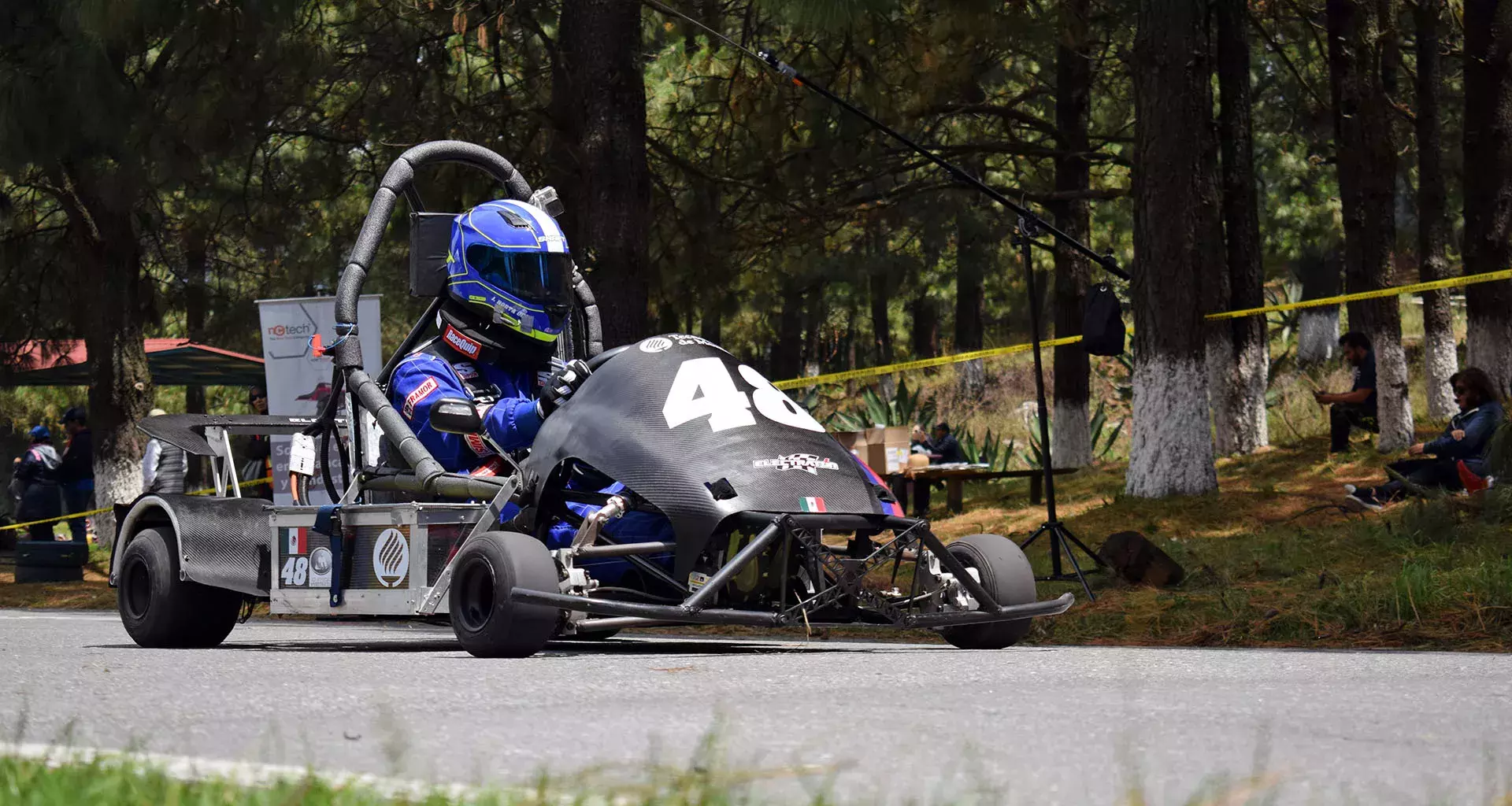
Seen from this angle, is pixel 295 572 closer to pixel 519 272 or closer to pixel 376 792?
pixel 519 272

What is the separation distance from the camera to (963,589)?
7406mm

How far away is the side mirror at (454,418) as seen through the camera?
7559 millimetres

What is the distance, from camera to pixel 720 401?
24.0 ft

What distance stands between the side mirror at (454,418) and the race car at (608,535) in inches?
0.4

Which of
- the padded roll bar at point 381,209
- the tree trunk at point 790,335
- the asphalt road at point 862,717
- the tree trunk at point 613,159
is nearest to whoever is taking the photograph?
the asphalt road at point 862,717

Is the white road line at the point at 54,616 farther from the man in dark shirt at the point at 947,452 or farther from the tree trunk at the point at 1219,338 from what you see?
the man in dark shirt at the point at 947,452

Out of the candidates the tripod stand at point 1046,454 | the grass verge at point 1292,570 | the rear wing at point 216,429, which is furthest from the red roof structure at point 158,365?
the tripod stand at point 1046,454

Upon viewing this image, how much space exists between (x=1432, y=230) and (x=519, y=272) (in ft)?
41.9

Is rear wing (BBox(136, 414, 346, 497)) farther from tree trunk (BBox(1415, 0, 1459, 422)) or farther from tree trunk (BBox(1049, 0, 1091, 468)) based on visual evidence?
tree trunk (BBox(1415, 0, 1459, 422))

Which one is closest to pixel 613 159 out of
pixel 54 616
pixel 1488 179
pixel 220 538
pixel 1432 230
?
pixel 54 616

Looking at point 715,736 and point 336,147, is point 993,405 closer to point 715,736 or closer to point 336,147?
point 336,147

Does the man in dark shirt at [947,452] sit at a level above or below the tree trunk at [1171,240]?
below

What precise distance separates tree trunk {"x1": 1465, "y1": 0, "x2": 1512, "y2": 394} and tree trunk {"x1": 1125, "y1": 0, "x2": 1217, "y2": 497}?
4219 millimetres

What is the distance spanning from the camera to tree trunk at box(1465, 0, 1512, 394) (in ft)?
56.3
